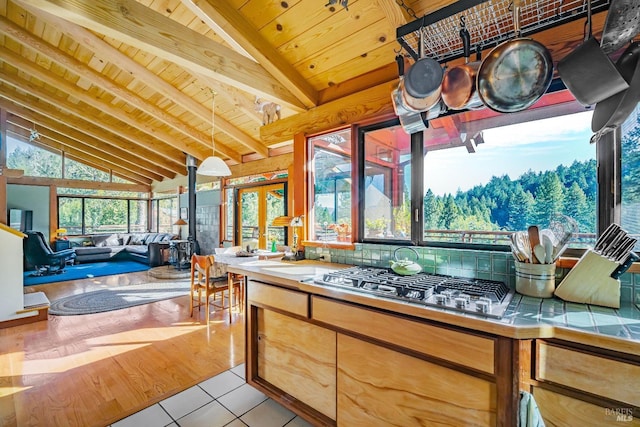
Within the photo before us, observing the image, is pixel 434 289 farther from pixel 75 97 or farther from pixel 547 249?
pixel 75 97

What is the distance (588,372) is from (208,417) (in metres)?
1.99

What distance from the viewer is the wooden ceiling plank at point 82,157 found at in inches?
277

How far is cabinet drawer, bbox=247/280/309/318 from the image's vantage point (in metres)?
1.58

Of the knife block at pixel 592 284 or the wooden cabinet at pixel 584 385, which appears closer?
the wooden cabinet at pixel 584 385

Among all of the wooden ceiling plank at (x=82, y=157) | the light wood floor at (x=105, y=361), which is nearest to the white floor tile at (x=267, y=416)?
the light wood floor at (x=105, y=361)


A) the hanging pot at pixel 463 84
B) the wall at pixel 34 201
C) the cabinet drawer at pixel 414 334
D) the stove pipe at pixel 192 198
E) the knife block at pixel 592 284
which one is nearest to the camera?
the cabinet drawer at pixel 414 334

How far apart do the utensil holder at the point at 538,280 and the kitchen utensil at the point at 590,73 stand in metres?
0.74

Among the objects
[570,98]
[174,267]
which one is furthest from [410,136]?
[174,267]

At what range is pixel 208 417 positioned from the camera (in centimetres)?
175

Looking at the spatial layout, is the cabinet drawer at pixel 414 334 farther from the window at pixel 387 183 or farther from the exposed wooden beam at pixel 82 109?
the exposed wooden beam at pixel 82 109

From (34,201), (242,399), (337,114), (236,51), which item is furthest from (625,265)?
(34,201)

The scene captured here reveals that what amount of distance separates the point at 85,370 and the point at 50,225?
25.9ft

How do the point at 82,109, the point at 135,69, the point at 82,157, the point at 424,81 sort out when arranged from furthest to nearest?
1. the point at 82,157
2. the point at 82,109
3. the point at 135,69
4. the point at 424,81

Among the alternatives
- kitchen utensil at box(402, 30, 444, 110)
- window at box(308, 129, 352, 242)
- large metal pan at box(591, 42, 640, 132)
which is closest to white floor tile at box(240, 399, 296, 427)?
window at box(308, 129, 352, 242)
